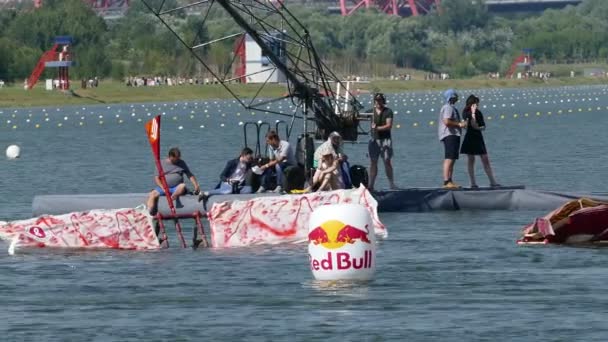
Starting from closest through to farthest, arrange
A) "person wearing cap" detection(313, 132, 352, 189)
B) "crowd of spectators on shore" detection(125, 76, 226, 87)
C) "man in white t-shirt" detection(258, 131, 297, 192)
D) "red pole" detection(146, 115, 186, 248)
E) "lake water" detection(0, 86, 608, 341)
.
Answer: "lake water" detection(0, 86, 608, 341), "red pole" detection(146, 115, 186, 248), "person wearing cap" detection(313, 132, 352, 189), "man in white t-shirt" detection(258, 131, 297, 192), "crowd of spectators on shore" detection(125, 76, 226, 87)

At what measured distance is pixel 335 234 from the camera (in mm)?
22188

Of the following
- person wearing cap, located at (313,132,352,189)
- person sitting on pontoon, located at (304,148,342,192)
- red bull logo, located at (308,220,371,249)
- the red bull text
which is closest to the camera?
red bull logo, located at (308,220,371,249)

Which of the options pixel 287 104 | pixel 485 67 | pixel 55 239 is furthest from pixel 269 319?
pixel 485 67

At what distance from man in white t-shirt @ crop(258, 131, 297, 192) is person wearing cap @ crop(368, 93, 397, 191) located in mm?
1972

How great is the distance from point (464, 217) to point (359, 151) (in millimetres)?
28059

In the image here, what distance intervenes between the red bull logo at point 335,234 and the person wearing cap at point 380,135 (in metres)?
9.81

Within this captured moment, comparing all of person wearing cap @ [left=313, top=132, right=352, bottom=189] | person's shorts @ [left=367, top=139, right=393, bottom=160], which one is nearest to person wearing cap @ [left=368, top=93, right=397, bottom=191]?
person's shorts @ [left=367, top=139, right=393, bottom=160]

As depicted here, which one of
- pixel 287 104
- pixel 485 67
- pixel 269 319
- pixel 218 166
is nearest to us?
pixel 269 319

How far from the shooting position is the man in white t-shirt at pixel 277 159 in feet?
99.5

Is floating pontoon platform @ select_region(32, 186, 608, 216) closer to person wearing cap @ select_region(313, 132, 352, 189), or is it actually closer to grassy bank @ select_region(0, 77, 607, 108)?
person wearing cap @ select_region(313, 132, 352, 189)

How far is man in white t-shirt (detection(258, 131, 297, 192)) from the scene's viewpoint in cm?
3031

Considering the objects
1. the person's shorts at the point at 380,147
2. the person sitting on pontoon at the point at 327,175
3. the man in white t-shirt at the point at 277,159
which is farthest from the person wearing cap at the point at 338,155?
the person's shorts at the point at 380,147

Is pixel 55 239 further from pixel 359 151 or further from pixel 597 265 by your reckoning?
pixel 359 151

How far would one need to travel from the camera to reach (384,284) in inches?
902
